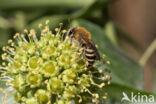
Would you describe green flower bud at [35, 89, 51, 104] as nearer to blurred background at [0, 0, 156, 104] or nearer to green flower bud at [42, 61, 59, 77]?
green flower bud at [42, 61, 59, 77]

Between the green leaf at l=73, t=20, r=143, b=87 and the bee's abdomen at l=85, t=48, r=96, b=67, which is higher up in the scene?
the green leaf at l=73, t=20, r=143, b=87

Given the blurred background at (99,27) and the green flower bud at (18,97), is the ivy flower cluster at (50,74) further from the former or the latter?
the blurred background at (99,27)

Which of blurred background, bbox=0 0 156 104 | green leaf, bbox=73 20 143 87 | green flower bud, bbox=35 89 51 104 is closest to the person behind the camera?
green flower bud, bbox=35 89 51 104

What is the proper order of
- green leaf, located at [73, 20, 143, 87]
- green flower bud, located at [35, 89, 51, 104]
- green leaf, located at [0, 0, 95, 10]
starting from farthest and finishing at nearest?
green leaf, located at [0, 0, 95, 10], green leaf, located at [73, 20, 143, 87], green flower bud, located at [35, 89, 51, 104]

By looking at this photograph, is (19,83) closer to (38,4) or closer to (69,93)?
(69,93)

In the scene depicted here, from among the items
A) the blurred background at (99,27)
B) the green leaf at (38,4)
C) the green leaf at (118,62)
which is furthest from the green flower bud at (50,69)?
the green leaf at (38,4)

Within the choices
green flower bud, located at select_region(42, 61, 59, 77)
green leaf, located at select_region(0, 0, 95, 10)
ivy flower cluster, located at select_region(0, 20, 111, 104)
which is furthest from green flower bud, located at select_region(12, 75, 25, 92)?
green leaf, located at select_region(0, 0, 95, 10)

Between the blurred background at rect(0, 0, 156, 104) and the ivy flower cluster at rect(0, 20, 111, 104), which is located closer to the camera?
the ivy flower cluster at rect(0, 20, 111, 104)
